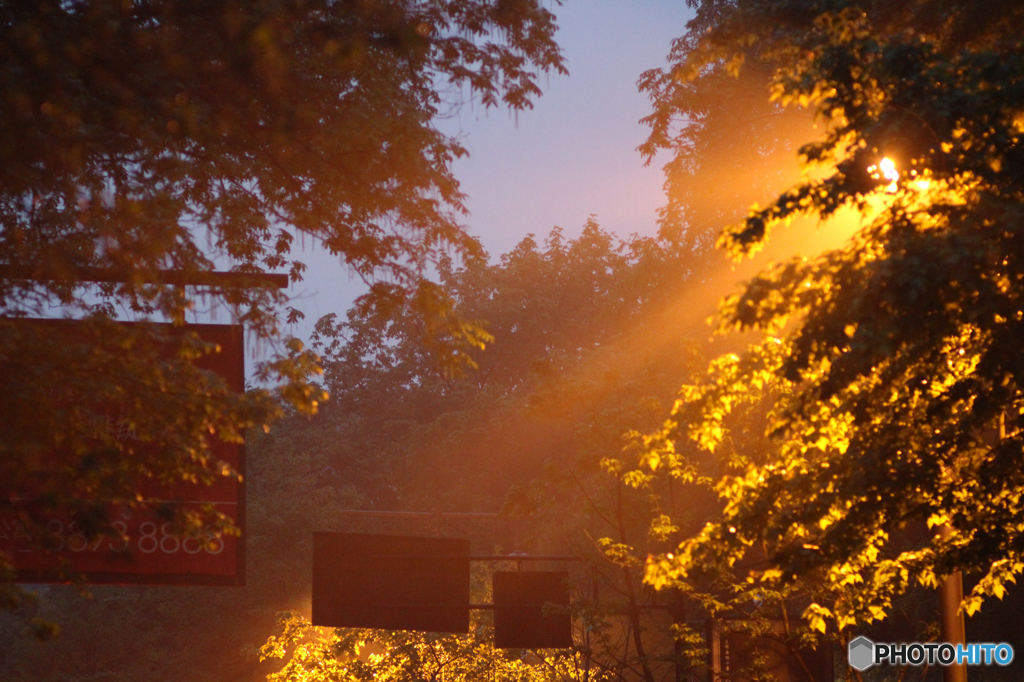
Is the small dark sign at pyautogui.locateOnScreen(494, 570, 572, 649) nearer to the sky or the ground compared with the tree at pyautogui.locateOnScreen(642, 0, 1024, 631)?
nearer to the ground

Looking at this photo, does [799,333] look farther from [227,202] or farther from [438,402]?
[438,402]

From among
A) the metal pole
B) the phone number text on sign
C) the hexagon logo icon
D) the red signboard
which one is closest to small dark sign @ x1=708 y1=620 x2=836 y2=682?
the hexagon logo icon

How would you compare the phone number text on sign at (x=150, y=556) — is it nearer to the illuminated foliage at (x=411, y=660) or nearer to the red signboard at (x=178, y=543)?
the red signboard at (x=178, y=543)

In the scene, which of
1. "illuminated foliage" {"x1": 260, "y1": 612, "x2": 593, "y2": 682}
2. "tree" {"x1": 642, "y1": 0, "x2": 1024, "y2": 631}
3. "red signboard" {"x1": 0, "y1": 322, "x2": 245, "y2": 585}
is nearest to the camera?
"tree" {"x1": 642, "y1": 0, "x2": 1024, "y2": 631}

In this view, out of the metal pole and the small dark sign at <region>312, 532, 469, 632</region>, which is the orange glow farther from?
the small dark sign at <region>312, 532, 469, 632</region>

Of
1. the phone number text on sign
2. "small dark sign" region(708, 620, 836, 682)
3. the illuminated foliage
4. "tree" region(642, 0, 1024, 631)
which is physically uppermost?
"tree" region(642, 0, 1024, 631)

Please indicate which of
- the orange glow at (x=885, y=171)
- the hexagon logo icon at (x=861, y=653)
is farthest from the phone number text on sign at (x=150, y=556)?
the orange glow at (x=885, y=171)

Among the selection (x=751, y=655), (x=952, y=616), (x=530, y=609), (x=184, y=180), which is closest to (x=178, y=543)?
(x=184, y=180)

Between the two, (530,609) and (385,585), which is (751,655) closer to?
(530,609)

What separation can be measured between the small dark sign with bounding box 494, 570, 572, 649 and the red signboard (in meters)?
5.42

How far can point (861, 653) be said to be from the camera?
967cm

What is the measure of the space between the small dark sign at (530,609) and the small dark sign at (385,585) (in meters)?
0.72

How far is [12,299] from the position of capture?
24.2 ft

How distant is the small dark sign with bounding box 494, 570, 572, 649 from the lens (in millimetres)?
14156
